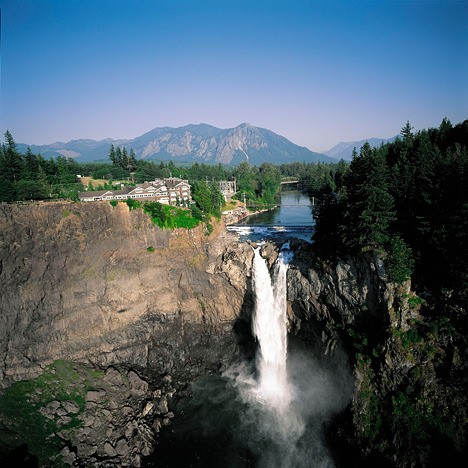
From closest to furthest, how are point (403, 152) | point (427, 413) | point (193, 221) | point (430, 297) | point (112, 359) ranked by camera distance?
point (427, 413) < point (430, 297) < point (112, 359) < point (193, 221) < point (403, 152)

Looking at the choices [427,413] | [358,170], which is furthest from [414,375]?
[358,170]

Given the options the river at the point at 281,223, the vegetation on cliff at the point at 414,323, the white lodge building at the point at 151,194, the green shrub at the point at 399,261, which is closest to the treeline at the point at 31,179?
the white lodge building at the point at 151,194

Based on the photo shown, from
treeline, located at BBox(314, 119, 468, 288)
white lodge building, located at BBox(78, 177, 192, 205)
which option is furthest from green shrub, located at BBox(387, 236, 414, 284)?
white lodge building, located at BBox(78, 177, 192, 205)

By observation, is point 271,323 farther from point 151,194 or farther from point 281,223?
point 281,223

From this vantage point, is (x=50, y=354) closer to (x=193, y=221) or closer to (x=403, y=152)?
(x=193, y=221)

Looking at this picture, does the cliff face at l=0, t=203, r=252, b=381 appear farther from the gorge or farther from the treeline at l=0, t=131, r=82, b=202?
the treeline at l=0, t=131, r=82, b=202

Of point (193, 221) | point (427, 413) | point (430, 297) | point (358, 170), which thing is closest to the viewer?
point (427, 413)
